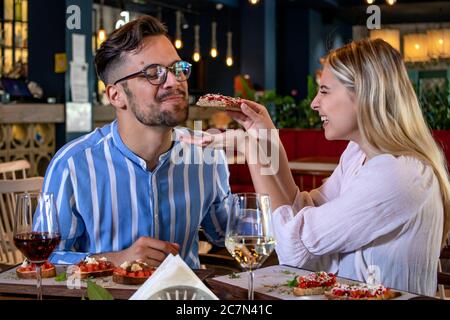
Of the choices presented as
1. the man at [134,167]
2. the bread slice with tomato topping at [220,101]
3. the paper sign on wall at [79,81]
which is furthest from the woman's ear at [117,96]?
the paper sign on wall at [79,81]

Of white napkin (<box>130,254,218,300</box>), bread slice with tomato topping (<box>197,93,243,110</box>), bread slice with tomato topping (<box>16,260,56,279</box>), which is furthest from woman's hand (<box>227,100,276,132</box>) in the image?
white napkin (<box>130,254,218,300</box>)

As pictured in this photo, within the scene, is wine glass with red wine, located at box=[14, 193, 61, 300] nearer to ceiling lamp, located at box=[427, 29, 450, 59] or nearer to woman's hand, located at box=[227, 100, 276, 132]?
woman's hand, located at box=[227, 100, 276, 132]

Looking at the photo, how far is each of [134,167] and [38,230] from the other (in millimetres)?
691

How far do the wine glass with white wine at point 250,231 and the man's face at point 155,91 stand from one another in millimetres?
696

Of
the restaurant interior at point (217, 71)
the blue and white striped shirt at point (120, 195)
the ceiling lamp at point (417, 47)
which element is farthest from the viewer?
the ceiling lamp at point (417, 47)

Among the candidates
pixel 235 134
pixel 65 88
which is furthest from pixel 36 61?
pixel 235 134

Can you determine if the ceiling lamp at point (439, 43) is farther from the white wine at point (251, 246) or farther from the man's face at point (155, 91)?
the white wine at point (251, 246)

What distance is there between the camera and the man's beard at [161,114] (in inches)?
74.3

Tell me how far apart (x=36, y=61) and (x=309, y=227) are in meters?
6.57

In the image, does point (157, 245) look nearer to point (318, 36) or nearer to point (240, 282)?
point (240, 282)

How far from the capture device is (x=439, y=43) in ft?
41.3

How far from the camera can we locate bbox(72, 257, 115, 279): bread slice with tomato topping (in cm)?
146

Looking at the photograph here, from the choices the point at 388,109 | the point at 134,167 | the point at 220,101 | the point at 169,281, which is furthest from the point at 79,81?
the point at 169,281

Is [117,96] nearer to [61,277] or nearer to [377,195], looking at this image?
[61,277]
